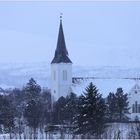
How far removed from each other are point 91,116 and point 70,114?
17.7 m

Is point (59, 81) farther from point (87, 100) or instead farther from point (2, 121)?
point (87, 100)

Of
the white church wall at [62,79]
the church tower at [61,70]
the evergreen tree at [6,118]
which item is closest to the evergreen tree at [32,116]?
the evergreen tree at [6,118]

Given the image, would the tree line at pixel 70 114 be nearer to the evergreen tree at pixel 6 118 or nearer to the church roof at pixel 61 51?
the evergreen tree at pixel 6 118

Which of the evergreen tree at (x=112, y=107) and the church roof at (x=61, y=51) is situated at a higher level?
the church roof at (x=61, y=51)

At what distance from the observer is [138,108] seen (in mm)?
80250

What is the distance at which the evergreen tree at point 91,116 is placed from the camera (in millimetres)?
38062

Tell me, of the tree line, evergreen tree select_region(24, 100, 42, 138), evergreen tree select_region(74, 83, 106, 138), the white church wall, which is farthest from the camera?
the white church wall

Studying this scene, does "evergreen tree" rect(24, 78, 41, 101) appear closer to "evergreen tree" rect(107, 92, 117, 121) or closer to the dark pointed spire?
"evergreen tree" rect(107, 92, 117, 121)

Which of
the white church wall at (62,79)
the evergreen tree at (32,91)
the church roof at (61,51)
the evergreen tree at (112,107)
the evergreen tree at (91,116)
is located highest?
the church roof at (61,51)

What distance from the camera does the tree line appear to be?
38.4 m

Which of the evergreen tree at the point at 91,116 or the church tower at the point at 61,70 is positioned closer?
the evergreen tree at the point at 91,116

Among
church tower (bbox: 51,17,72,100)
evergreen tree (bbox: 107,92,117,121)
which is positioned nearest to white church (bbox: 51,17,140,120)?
church tower (bbox: 51,17,72,100)

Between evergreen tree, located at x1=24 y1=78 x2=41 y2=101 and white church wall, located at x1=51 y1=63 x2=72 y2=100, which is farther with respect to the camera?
white church wall, located at x1=51 y1=63 x2=72 y2=100

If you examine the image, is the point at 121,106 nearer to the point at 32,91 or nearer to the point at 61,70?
the point at 32,91
